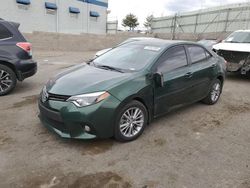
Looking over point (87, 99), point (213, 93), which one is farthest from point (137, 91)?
point (213, 93)

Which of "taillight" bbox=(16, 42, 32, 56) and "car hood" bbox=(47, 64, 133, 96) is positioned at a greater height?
"taillight" bbox=(16, 42, 32, 56)

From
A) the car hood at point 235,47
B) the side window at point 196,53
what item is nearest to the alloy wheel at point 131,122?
the side window at point 196,53

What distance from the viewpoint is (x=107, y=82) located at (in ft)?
11.7

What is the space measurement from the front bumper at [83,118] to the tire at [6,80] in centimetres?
297

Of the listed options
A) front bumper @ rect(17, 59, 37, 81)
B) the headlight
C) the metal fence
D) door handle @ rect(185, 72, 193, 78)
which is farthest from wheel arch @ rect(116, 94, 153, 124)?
the metal fence

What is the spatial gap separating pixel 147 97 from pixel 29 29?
2223 cm

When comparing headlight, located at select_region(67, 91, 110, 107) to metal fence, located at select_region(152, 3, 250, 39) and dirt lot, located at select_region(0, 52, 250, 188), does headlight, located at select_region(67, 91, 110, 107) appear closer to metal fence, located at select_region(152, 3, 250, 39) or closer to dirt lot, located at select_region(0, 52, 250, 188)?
dirt lot, located at select_region(0, 52, 250, 188)

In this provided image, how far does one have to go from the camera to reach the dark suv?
5828 mm

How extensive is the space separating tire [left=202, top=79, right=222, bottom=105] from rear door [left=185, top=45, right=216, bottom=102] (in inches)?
9.7

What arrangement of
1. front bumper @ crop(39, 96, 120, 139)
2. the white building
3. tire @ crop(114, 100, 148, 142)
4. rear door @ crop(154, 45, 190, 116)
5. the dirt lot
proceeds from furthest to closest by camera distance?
the white building, rear door @ crop(154, 45, 190, 116), tire @ crop(114, 100, 148, 142), front bumper @ crop(39, 96, 120, 139), the dirt lot

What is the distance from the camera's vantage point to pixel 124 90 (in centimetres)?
355

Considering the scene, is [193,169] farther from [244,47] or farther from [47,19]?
[47,19]

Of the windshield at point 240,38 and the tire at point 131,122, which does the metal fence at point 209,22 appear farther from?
the tire at point 131,122

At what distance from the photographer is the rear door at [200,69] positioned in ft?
15.8
